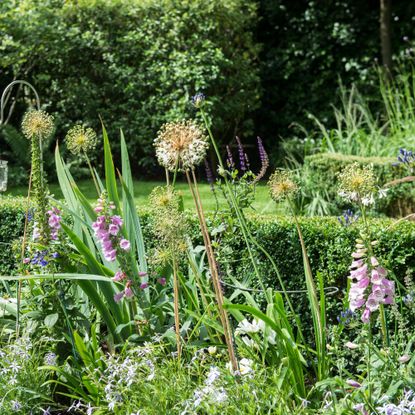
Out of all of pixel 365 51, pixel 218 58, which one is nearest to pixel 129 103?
pixel 218 58

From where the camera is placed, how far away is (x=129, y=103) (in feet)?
30.5

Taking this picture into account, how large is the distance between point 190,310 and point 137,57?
677 cm

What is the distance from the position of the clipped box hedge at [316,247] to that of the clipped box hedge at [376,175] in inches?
78.6

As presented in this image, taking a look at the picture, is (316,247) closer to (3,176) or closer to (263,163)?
(263,163)

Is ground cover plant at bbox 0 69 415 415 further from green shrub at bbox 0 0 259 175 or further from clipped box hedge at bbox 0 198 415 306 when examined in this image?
green shrub at bbox 0 0 259 175

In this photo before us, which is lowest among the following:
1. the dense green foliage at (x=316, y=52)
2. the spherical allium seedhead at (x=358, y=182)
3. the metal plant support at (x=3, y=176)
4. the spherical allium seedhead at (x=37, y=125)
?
the spherical allium seedhead at (x=358, y=182)

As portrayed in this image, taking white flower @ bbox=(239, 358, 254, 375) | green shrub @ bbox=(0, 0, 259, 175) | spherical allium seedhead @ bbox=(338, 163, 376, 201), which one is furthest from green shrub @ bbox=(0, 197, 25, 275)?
green shrub @ bbox=(0, 0, 259, 175)

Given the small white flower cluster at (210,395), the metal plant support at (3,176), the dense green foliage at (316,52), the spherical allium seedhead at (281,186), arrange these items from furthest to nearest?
the dense green foliage at (316,52) → the metal plant support at (3,176) → the spherical allium seedhead at (281,186) → the small white flower cluster at (210,395)

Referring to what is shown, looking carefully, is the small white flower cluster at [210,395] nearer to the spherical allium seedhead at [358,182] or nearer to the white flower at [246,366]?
the white flower at [246,366]

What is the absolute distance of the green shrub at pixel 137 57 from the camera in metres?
8.97

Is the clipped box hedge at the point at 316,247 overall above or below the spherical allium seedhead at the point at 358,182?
below

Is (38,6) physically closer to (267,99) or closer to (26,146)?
(26,146)

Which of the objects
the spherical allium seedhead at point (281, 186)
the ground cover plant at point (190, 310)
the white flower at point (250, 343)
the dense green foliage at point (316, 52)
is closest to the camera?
the ground cover plant at point (190, 310)

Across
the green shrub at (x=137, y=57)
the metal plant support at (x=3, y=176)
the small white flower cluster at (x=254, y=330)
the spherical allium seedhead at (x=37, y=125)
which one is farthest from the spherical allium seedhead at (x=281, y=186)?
the green shrub at (x=137, y=57)
